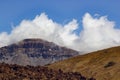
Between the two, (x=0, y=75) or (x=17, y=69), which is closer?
(x=0, y=75)

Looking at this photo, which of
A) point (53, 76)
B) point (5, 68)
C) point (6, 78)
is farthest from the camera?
point (53, 76)

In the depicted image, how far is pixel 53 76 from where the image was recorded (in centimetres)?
19338

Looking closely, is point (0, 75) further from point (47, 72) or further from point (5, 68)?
point (47, 72)

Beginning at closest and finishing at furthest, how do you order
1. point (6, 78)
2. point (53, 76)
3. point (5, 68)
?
point (6, 78) → point (5, 68) → point (53, 76)

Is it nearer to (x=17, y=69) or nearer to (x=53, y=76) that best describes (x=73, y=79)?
(x=53, y=76)

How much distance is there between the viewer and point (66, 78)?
198m

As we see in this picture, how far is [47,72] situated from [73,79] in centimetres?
1494

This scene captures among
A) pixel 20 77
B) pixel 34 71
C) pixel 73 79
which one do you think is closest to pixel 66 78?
pixel 73 79

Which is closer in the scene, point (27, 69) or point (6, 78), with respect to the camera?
point (6, 78)

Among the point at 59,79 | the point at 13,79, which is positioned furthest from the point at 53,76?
the point at 13,79

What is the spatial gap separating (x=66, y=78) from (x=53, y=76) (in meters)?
8.75

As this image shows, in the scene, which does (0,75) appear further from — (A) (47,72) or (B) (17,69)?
(A) (47,72)

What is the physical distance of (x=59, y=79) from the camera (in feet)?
616

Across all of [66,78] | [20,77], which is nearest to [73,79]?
[66,78]
